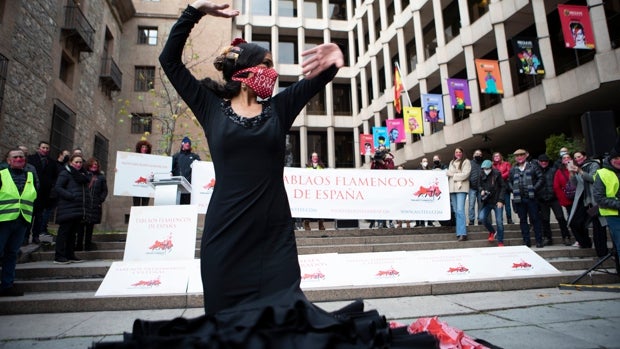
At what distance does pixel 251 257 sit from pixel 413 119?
2189cm

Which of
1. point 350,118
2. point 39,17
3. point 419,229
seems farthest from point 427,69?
point 39,17

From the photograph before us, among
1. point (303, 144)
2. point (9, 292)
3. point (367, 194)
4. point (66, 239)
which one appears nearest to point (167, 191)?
point (66, 239)

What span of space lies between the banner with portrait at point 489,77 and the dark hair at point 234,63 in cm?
1908

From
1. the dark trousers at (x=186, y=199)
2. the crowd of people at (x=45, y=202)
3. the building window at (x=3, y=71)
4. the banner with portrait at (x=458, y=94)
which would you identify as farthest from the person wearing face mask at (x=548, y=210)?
the building window at (x=3, y=71)

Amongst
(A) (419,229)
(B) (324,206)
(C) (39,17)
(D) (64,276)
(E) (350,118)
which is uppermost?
(E) (350,118)

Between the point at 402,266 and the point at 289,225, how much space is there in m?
5.36

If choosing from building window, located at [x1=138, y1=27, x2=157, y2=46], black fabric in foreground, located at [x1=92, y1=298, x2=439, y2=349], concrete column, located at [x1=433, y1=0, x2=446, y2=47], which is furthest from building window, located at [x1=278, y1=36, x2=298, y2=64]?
black fabric in foreground, located at [x1=92, y1=298, x2=439, y2=349]

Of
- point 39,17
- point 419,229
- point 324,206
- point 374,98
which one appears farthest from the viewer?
point 374,98

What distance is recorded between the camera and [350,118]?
1329 inches

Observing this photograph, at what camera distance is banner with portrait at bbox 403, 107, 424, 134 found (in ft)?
72.3

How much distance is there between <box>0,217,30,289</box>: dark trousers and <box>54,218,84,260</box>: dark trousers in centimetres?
130

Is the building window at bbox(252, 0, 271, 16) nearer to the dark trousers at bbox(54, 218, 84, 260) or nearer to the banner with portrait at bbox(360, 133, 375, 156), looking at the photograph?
the banner with portrait at bbox(360, 133, 375, 156)

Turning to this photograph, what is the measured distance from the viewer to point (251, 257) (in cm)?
157

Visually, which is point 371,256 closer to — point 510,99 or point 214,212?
point 214,212
